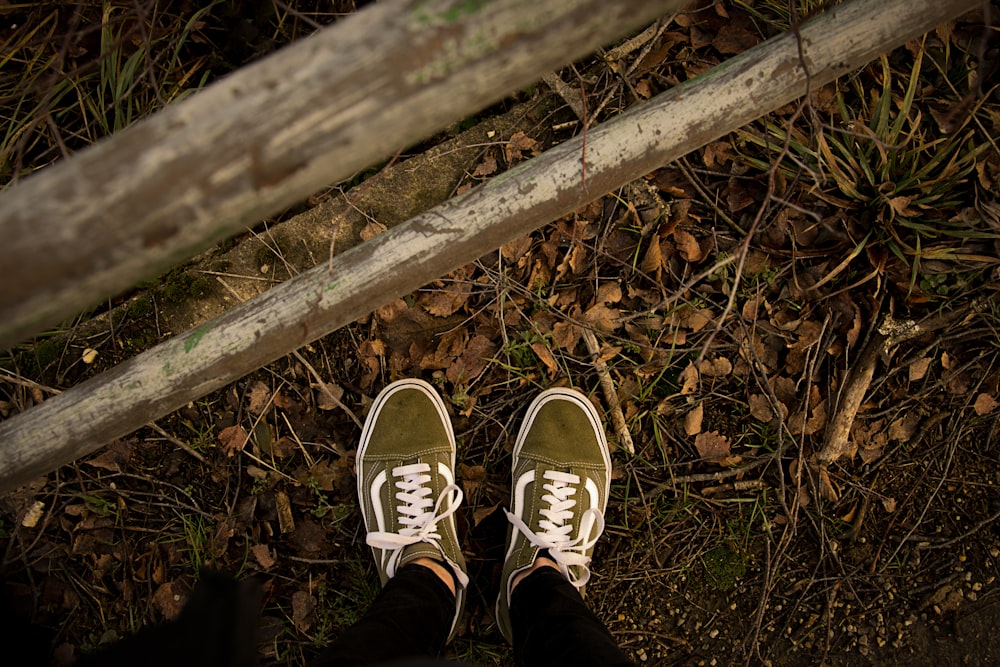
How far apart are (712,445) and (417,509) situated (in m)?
1.23

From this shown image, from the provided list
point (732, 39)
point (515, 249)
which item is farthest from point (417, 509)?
point (732, 39)

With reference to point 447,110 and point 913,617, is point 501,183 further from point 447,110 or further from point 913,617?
point 913,617

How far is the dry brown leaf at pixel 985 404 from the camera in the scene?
2.18 metres

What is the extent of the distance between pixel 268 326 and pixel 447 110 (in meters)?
0.90

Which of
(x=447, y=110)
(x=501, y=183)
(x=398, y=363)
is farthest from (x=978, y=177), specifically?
(x=398, y=363)

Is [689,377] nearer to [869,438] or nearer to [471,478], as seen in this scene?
[869,438]

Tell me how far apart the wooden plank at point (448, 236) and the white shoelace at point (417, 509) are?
2.85 feet

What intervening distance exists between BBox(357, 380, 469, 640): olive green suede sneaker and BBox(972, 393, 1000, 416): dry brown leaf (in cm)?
206

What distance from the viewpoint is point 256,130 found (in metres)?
1.07

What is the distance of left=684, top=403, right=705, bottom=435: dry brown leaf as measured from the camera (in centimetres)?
225

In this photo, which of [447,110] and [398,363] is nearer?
[447,110]

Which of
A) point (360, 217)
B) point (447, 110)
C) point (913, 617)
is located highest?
point (447, 110)

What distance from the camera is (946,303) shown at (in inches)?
83.6

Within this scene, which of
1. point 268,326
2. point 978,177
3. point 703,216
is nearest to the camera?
point 268,326
